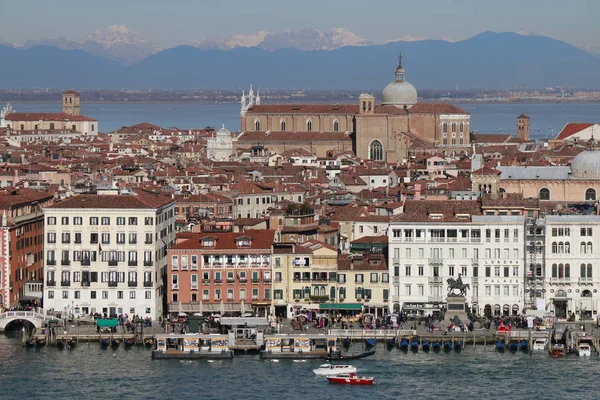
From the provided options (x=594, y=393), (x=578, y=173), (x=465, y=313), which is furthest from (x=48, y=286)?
(x=578, y=173)

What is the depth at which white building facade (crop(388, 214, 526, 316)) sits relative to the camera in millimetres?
39125

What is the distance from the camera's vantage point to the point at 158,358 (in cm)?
3569

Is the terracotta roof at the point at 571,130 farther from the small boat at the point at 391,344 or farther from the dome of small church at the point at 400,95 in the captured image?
the small boat at the point at 391,344

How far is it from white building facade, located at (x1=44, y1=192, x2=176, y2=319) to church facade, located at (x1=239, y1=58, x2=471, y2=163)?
5540 cm

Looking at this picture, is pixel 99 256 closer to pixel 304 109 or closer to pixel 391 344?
pixel 391 344

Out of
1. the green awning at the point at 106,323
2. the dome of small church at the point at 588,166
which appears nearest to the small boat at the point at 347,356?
the green awning at the point at 106,323

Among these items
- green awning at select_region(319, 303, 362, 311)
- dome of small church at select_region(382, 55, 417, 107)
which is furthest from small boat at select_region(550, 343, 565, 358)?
dome of small church at select_region(382, 55, 417, 107)

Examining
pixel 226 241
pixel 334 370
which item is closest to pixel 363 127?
pixel 226 241

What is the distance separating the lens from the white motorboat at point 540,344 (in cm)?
3631

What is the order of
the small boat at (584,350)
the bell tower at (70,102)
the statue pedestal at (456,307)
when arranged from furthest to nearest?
1. the bell tower at (70,102)
2. the statue pedestal at (456,307)
3. the small boat at (584,350)

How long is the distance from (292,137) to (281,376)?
66715mm

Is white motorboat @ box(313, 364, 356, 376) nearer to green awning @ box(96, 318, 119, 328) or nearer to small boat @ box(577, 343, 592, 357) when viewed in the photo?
small boat @ box(577, 343, 592, 357)

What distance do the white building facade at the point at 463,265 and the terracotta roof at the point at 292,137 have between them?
5984cm

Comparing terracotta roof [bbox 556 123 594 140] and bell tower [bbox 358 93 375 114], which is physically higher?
bell tower [bbox 358 93 375 114]
